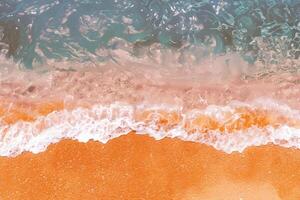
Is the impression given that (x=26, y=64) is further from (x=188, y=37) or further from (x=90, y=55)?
(x=188, y=37)

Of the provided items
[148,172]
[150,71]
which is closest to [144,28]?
[150,71]

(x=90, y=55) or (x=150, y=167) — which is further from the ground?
(x=90, y=55)

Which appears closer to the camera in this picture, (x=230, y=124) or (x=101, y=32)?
(x=230, y=124)

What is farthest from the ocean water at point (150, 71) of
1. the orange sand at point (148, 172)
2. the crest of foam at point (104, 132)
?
the orange sand at point (148, 172)

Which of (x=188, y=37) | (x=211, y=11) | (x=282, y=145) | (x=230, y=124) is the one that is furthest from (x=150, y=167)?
(x=211, y=11)

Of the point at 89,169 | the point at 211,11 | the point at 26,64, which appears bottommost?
the point at 89,169

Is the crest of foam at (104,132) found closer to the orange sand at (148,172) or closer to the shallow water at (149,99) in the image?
the shallow water at (149,99)

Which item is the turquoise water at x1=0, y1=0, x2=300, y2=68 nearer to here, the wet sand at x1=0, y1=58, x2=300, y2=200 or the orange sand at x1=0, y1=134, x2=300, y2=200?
the wet sand at x1=0, y1=58, x2=300, y2=200
